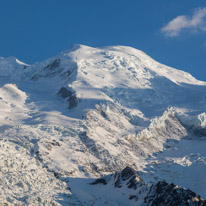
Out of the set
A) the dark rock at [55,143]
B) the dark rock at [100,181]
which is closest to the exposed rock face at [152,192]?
the dark rock at [100,181]

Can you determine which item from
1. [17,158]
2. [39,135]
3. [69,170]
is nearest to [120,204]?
[69,170]

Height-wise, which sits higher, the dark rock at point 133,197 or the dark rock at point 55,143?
the dark rock at point 55,143

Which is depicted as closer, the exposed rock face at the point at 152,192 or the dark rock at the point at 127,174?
the exposed rock face at the point at 152,192

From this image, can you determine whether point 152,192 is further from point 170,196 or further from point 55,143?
point 55,143

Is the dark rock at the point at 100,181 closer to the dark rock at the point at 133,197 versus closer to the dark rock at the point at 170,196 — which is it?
the dark rock at the point at 133,197

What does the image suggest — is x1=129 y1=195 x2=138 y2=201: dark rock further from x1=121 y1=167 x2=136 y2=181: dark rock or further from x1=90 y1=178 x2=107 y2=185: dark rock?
x1=90 y1=178 x2=107 y2=185: dark rock

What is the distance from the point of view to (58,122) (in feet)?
649

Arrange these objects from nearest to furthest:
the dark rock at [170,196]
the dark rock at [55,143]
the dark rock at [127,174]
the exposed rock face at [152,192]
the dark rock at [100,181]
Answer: the dark rock at [170,196], the exposed rock face at [152,192], the dark rock at [127,174], the dark rock at [100,181], the dark rock at [55,143]

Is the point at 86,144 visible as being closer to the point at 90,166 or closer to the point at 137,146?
the point at 90,166

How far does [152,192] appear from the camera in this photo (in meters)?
136

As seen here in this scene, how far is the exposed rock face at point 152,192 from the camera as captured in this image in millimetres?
128125

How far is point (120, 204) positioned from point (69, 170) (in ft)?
80.7

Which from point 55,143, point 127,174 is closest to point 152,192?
point 127,174

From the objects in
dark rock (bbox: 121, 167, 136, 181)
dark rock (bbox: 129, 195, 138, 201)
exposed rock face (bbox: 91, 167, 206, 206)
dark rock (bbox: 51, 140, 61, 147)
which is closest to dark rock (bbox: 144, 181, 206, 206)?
exposed rock face (bbox: 91, 167, 206, 206)
